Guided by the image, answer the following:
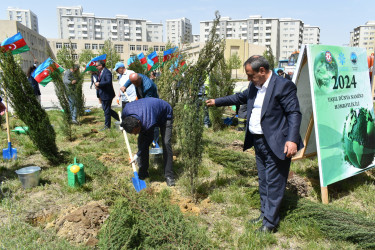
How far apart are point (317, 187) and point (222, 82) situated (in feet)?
15.5

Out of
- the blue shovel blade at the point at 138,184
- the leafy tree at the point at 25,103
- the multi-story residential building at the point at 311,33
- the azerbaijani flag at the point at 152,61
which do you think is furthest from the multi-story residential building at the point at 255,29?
the blue shovel blade at the point at 138,184

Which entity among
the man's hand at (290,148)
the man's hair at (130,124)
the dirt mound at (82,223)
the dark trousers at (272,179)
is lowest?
the dirt mound at (82,223)

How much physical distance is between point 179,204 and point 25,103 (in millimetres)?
3184

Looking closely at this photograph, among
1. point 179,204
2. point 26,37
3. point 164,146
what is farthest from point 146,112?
point 26,37

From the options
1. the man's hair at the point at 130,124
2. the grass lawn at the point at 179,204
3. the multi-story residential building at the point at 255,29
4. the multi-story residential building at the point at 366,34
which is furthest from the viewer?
the multi-story residential building at the point at 366,34

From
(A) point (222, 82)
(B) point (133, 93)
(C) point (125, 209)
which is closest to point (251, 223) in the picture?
(C) point (125, 209)

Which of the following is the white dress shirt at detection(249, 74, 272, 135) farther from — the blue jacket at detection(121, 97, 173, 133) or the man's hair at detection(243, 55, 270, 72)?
the blue jacket at detection(121, 97, 173, 133)

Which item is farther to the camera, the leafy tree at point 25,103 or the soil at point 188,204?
the leafy tree at point 25,103

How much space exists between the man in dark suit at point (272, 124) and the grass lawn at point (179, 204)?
0.35m

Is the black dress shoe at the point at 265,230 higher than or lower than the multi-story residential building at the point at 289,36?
lower

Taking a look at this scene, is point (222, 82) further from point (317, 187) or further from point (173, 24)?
point (173, 24)

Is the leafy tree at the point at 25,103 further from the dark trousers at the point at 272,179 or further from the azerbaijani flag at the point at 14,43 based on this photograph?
the dark trousers at the point at 272,179

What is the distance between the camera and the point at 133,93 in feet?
20.5

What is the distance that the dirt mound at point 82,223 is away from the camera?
2773mm
